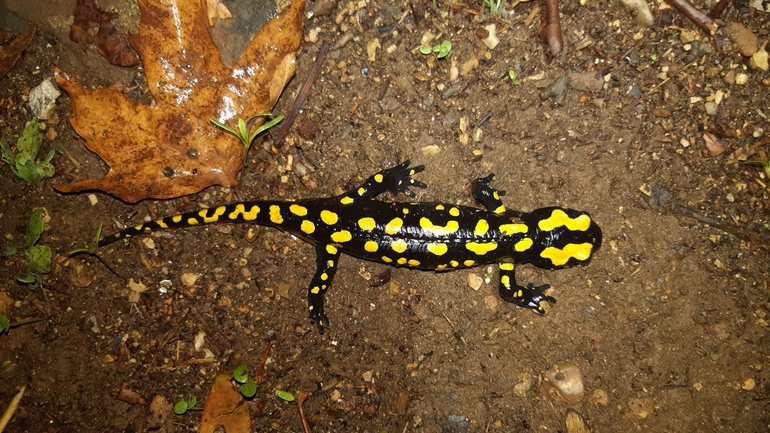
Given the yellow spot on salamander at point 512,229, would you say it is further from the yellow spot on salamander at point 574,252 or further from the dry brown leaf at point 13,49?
the dry brown leaf at point 13,49


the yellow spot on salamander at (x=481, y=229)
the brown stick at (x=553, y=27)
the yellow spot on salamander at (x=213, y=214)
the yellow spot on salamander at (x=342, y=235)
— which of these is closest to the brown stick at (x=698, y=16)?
the brown stick at (x=553, y=27)

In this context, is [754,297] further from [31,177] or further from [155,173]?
[31,177]

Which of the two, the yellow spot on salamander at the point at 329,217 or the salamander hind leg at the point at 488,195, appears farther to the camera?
the salamander hind leg at the point at 488,195

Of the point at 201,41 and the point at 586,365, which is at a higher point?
the point at 201,41

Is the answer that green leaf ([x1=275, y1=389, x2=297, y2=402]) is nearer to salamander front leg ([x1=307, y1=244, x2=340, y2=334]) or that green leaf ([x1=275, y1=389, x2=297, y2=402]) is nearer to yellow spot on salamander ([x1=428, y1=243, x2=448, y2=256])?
salamander front leg ([x1=307, y1=244, x2=340, y2=334])

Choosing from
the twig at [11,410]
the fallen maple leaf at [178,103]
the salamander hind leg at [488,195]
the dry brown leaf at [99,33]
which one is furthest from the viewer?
the salamander hind leg at [488,195]

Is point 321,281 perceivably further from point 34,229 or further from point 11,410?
point 11,410

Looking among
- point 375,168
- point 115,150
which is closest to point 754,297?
point 375,168
